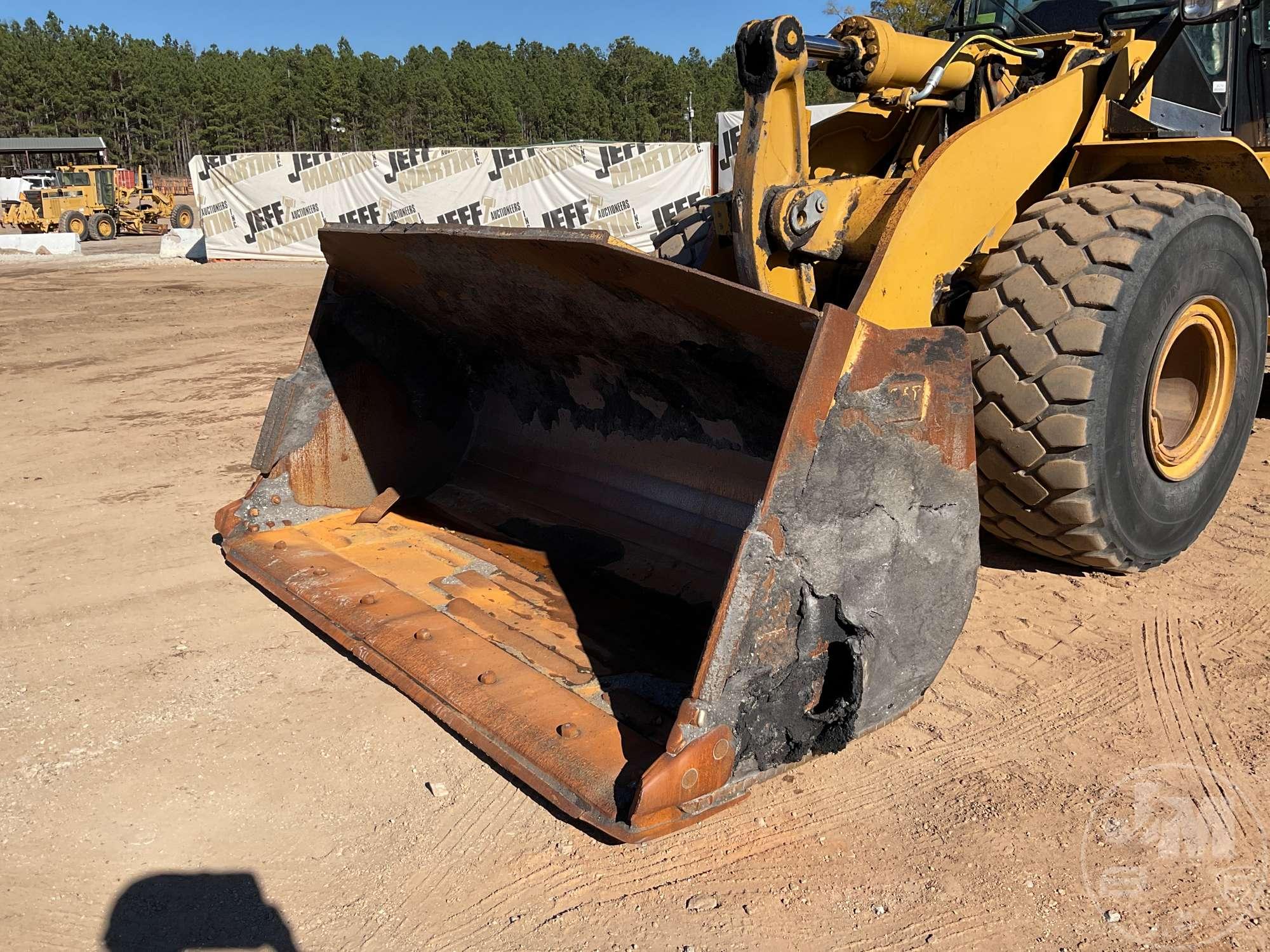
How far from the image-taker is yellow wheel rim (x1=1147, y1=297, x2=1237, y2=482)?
142 inches

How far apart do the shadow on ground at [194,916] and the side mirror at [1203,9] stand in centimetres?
377

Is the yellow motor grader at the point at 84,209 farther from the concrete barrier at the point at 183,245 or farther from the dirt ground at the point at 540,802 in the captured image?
the dirt ground at the point at 540,802

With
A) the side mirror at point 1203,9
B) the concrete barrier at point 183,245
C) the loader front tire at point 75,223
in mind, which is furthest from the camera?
the loader front tire at point 75,223

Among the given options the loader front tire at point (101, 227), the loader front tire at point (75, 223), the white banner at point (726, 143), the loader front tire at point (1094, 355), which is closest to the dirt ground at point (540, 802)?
the loader front tire at point (1094, 355)

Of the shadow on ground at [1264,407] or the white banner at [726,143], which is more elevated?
the white banner at [726,143]

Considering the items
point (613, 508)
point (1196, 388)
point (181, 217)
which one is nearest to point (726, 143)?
point (1196, 388)

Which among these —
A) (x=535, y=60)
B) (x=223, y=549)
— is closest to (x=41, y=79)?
(x=535, y=60)

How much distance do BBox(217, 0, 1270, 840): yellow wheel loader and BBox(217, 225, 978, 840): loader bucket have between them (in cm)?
1

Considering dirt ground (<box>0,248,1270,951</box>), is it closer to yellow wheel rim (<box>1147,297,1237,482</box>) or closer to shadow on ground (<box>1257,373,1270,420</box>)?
yellow wheel rim (<box>1147,297,1237,482</box>)

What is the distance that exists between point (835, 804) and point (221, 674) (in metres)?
1.91

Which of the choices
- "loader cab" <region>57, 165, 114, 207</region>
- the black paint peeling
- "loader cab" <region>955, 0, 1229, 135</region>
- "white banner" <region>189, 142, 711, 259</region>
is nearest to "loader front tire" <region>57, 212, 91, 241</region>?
"loader cab" <region>57, 165, 114, 207</region>

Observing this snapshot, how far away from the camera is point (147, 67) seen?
7644 cm

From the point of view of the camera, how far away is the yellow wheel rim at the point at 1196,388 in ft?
11.8

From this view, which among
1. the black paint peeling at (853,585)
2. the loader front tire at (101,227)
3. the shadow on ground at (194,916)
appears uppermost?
the loader front tire at (101,227)
